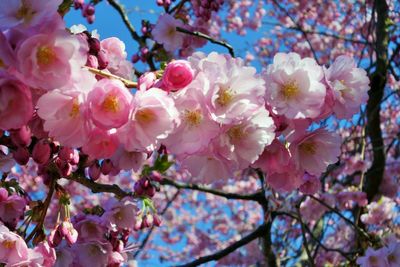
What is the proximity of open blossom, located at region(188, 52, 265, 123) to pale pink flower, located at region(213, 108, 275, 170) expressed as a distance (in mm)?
23

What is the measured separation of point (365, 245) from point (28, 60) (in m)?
2.36

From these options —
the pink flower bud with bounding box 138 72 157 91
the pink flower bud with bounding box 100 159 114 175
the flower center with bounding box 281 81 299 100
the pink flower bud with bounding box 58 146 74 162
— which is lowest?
the pink flower bud with bounding box 58 146 74 162

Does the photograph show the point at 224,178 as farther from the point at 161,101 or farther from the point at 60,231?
the point at 60,231

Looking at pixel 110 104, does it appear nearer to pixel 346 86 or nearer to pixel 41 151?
pixel 41 151

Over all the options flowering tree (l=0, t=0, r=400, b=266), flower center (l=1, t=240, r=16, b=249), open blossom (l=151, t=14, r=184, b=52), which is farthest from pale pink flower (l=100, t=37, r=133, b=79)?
open blossom (l=151, t=14, r=184, b=52)

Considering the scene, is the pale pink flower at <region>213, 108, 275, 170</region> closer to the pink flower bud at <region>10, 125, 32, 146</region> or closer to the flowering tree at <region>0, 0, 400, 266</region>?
the flowering tree at <region>0, 0, 400, 266</region>

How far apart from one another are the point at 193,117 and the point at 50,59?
314 mm

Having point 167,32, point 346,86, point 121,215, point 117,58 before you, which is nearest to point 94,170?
point 121,215

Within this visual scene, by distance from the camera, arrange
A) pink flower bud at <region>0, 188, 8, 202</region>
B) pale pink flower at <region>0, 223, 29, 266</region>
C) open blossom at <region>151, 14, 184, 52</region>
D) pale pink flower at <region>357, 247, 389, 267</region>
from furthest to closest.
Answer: open blossom at <region>151, 14, 184, 52</region> < pale pink flower at <region>357, 247, 389, 267</region> < pink flower bud at <region>0, 188, 8, 202</region> < pale pink flower at <region>0, 223, 29, 266</region>

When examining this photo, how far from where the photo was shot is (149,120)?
105cm

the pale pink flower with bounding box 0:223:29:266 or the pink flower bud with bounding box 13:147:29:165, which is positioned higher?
the pink flower bud with bounding box 13:147:29:165

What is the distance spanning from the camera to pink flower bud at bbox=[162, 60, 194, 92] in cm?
107

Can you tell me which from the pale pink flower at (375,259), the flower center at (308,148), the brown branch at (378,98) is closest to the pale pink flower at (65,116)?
the flower center at (308,148)

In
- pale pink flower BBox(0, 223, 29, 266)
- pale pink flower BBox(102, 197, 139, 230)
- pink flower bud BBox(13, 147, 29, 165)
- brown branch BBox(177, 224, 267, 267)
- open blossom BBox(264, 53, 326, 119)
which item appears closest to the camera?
open blossom BBox(264, 53, 326, 119)
